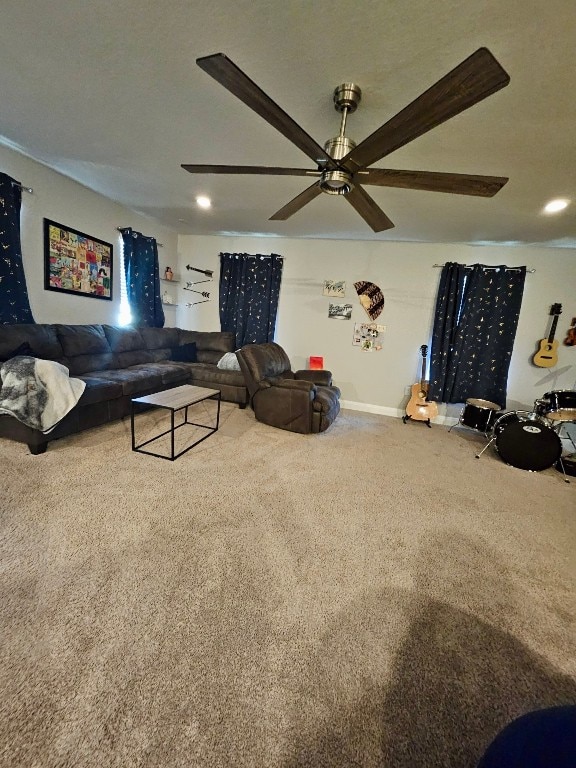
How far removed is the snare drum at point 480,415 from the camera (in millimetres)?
3279

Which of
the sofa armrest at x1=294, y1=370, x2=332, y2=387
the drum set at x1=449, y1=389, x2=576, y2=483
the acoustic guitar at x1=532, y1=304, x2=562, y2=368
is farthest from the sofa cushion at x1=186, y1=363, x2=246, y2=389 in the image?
the acoustic guitar at x1=532, y1=304, x2=562, y2=368

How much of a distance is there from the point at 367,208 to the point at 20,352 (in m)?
3.06

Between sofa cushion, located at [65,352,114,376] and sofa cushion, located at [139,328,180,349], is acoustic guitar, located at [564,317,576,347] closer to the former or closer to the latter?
sofa cushion, located at [139,328,180,349]

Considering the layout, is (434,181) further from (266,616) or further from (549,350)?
(549,350)

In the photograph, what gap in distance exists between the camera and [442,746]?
0.90m

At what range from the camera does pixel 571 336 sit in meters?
3.73

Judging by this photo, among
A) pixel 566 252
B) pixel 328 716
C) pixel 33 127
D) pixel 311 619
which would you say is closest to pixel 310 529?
pixel 311 619

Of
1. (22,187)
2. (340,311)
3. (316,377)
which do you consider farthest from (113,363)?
(340,311)

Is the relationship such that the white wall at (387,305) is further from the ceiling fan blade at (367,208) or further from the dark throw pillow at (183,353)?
the ceiling fan blade at (367,208)

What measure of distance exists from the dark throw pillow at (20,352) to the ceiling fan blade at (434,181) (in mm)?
3005

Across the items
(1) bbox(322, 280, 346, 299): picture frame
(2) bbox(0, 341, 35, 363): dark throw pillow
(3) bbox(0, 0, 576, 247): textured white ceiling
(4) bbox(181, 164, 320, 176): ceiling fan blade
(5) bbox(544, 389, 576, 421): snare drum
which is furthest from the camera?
(1) bbox(322, 280, 346, 299): picture frame

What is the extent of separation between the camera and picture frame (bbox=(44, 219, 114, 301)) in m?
3.13

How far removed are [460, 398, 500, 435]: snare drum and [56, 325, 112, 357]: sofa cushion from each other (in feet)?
14.1

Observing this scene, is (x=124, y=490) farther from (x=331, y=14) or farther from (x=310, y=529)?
(x=331, y=14)
